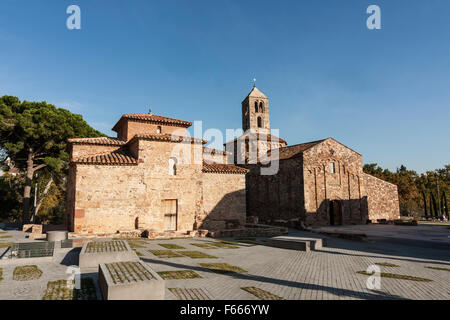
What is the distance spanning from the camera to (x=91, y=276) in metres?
7.24

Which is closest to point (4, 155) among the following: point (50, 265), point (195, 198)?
point (195, 198)

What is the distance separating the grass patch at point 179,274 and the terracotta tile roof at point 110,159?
11.4 metres

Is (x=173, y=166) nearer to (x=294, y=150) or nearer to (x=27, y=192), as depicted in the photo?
(x=27, y=192)

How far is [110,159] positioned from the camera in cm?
1758

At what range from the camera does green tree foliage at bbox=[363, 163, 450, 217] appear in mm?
48188

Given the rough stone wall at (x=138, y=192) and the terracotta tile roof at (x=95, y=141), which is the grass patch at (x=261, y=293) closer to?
the rough stone wall at (x=138, y=192)

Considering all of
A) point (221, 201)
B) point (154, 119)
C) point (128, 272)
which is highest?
point (154, 119)

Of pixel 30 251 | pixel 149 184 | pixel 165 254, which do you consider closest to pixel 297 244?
pixel 165 254

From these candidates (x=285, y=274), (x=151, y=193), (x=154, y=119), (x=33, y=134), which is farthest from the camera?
(x=33, y=134)

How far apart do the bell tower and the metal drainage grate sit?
32.0m

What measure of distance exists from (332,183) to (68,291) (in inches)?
1079

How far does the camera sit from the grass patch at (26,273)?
700 centimetres

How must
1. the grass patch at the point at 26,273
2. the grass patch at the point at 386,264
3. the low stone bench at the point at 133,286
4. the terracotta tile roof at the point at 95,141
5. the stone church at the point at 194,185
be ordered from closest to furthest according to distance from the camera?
the low stone bench at the point at 133,286 → the grass patch at the point at 26,273 → the grass patch at the point at 386,264 → the stone church at the point at 194,185 → the terracotta tile roof at the point at 95,141

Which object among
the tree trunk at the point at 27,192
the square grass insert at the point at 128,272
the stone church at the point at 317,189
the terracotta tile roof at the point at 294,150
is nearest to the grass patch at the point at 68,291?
the square grass insert at the point at 128,272
